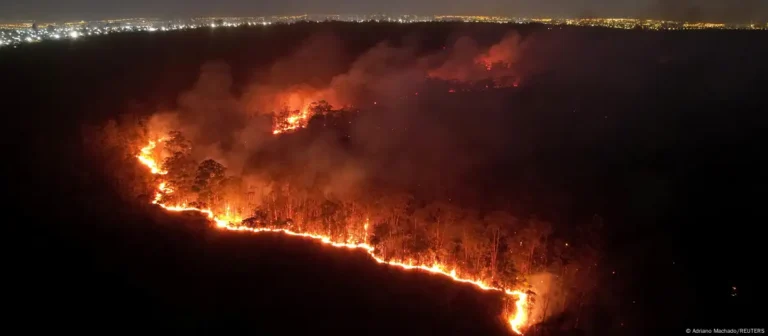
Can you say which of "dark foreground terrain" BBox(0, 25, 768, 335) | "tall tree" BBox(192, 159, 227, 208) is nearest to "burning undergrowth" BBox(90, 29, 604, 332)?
"tall tree" BBox(192, 159, 227, 208)

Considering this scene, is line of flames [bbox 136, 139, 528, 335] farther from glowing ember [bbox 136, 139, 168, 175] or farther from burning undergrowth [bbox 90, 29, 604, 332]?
glowing ember [bbox 136, 139, 168, 175]

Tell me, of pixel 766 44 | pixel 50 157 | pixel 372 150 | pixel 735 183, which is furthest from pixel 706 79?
pixel 50 157

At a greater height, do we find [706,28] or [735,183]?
[706,28]

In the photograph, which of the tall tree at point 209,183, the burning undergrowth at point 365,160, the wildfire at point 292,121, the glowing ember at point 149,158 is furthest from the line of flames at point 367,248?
the wildfire at point 292,121

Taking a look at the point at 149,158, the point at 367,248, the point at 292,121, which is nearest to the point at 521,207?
the point at 367,248

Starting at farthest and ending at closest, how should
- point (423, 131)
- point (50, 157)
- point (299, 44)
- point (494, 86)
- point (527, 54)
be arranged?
point (299, 44), point (527, 54), point (494, 86), point (423, 131), point (50, 157)

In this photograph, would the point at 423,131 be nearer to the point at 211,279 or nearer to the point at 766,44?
the point at 211,279

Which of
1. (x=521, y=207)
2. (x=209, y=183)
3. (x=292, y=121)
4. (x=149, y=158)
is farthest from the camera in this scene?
(x=292, y=121)

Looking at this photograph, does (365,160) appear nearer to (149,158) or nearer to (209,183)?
(209,183)
